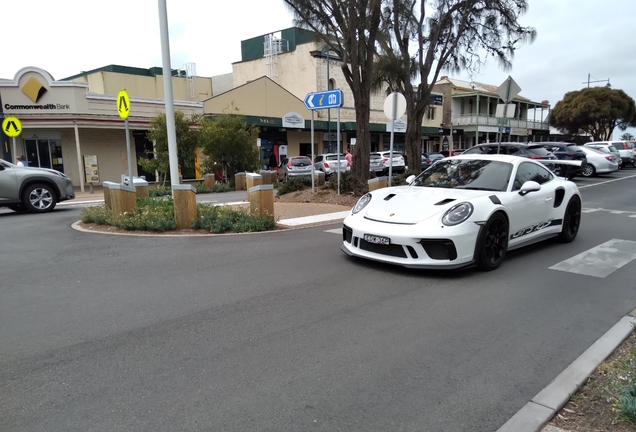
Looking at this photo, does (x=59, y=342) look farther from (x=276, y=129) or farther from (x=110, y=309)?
(x=276, y=129)

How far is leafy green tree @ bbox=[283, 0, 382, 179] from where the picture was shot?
520 inches

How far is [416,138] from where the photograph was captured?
61.6 feet

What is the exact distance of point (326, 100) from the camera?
43.1 ft

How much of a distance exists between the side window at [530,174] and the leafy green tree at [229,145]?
15123 mm

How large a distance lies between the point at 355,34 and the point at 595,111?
157ft

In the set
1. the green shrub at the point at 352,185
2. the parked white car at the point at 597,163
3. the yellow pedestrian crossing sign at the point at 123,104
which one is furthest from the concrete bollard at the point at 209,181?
the parked white car at the point at 597,163

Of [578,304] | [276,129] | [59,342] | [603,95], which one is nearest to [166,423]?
[59,342]

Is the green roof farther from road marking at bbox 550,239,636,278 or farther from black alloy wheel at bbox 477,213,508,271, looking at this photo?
road marking at bbox 550,239,636,278

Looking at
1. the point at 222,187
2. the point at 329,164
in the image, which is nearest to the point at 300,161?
the point at 329,164

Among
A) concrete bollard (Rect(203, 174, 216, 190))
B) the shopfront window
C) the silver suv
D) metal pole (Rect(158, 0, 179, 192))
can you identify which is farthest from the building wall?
metal pole (Rect(158, 0, 179, 192))

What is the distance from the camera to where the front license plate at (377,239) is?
229 inches

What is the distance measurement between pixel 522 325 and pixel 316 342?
2.01 meters

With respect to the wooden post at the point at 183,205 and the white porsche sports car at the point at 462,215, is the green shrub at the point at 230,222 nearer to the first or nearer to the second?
the wooden post at the point at 183,205

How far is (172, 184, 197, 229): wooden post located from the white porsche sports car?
3998 millimetres
